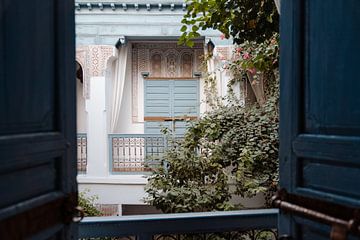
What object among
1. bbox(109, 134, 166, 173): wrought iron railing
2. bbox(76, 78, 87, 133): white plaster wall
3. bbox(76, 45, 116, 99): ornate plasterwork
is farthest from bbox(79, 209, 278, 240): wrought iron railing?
bbox(76, 78, 87, 133): white plaster wall

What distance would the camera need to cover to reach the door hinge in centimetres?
92

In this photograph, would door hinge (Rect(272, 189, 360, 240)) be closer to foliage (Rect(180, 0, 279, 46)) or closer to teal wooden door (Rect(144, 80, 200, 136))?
foliage (Rect(180, 0, 279, 46))

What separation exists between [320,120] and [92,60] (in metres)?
6.22

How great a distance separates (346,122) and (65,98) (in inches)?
30.8

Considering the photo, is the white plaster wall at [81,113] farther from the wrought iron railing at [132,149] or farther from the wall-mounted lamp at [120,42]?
the wall-mounted lamp at [120,42]

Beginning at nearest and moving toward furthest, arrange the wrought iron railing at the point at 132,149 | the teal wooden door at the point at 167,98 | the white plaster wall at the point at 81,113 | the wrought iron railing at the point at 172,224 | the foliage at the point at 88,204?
the wrought iron railing at the point at 172,224, the foliage at the point at 88,204, the wrought iron railing at the point at 132,149, the teal wooden door at the point at 167,98, the white plaster wall at the point at 81,113

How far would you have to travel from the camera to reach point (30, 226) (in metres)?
0.98

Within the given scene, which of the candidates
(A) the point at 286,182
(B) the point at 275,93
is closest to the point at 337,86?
(A) the point at 286,182

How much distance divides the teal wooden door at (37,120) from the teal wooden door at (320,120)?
0.66 meters

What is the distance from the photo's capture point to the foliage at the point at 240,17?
2.82 meters

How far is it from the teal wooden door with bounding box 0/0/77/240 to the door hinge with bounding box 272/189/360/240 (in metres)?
0.65

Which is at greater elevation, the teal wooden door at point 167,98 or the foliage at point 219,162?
the teal wooden door at point 167,98

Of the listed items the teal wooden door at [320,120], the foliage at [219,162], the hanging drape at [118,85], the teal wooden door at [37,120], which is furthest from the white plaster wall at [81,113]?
the teal wooden door at [320,120]

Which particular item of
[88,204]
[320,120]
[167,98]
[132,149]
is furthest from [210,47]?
[320,120]
